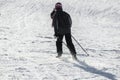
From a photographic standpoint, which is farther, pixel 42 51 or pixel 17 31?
pixel 17 31

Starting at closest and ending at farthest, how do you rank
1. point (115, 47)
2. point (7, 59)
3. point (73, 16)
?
point (7, 59) → point (115, 47) → point (73, 16)

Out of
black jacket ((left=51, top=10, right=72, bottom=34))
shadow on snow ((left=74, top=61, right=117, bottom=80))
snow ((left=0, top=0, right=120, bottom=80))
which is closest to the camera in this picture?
shadow on snow ((left=74, top=61, right=117, bottom=80))

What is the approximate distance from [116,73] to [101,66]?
0.86 meters

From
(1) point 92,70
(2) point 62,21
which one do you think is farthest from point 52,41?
(1) point 92,70

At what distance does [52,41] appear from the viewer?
14828 mm

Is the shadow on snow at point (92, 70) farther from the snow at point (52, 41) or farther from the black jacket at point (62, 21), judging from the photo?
the black jacket at point (62, 21)

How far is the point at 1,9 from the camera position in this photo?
24.2 meters

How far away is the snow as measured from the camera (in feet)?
31.6

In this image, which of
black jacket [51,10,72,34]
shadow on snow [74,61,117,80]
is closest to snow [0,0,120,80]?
shadow on snow [74,61,117,80]

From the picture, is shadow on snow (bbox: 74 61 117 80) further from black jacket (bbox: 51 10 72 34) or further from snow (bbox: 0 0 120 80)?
black jacket (bbox: 51 10 72 34)

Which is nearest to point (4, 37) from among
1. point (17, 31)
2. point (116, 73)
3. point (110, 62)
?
point (17, 31)

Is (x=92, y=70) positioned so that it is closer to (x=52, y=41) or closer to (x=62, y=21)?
(x=62, y=21)

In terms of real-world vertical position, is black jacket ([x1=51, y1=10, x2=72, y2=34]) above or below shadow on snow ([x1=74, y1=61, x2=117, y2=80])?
above

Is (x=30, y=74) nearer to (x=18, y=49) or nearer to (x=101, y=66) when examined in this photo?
(x=101, y=66)
